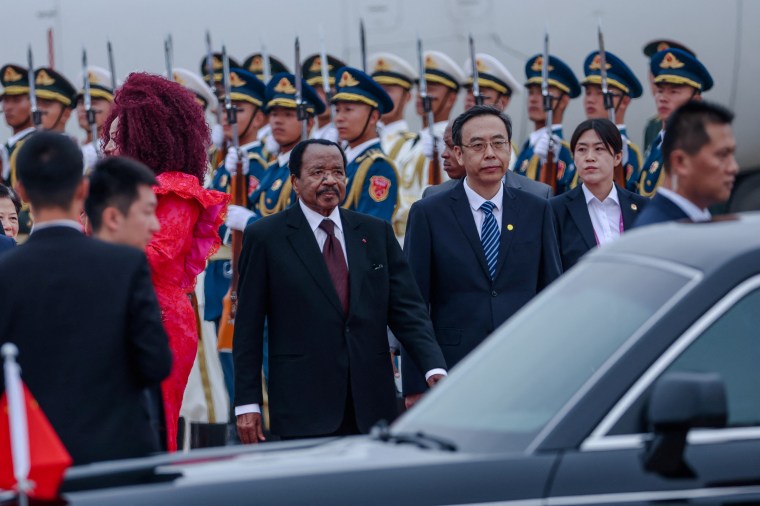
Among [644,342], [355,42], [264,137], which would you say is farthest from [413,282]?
[355,42]

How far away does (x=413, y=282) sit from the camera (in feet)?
22.3

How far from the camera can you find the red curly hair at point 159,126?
→ 6.45 meters

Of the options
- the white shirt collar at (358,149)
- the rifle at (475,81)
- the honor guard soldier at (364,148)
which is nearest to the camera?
the honor guard soldier at (364,148)

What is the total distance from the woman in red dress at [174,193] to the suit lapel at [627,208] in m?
2.11

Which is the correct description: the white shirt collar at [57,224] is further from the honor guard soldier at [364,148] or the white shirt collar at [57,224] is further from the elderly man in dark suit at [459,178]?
the honor guard soldier at [364,148]

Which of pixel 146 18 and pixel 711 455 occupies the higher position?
pixel 146 18

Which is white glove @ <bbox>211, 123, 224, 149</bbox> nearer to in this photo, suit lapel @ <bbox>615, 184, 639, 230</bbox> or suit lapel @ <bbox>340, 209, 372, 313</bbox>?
suit lapel @ <bbox>615, 184, 639, 230</bbox>

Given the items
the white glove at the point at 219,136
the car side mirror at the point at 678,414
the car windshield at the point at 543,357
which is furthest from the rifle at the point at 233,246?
the car side mirror at the point at 678,414

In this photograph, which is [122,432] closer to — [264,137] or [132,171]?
[132,171]

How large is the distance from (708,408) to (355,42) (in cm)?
1109

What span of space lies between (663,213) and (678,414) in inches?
56.7

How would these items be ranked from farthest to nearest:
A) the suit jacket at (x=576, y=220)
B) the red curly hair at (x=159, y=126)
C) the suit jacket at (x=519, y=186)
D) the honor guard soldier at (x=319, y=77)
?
the honor guard soldier at (x=319, y=77)
the suit jacket at (x=519, y=186)
the suit jacket at (x=576, y=220)
the red curly hair at (x=159, y=126)

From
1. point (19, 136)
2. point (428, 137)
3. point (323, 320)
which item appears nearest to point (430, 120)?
point (428, 137)

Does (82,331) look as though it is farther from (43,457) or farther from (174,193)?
(174,193)
